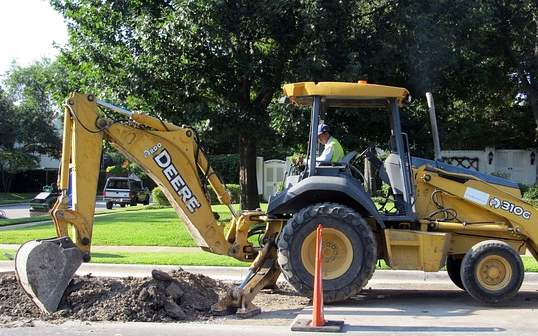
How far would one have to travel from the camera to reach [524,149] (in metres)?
32.1

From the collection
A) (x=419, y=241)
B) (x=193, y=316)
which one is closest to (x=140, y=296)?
(x=193, y=316)

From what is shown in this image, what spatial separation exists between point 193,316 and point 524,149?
29.4 metres

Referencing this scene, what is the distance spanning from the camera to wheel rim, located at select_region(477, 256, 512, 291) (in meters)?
7.49

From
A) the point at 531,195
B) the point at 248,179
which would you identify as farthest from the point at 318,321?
the point at 531,195

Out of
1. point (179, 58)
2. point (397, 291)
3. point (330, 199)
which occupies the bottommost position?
point (397, 291)

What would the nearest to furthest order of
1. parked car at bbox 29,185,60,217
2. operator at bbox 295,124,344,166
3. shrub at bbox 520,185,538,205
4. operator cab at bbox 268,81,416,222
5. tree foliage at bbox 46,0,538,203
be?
operator cab at bbox 268,81,416,222 < operator at bbox 295,124,344,166 < tree foliage at bbox 46,0,538,203 < shrub at bbox 520,185,538,205 < parked car at bbox 29,185,60,217

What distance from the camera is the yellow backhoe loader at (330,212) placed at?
24.0ft

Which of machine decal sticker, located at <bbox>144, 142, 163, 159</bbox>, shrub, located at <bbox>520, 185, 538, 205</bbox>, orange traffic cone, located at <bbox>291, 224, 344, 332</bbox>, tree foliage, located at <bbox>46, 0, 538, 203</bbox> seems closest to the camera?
orange traffic cone, located at <bbox>291, 224, 344, 332</bbox>

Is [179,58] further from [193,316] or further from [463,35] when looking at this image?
[193,316]

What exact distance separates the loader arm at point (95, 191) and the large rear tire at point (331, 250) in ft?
1.69

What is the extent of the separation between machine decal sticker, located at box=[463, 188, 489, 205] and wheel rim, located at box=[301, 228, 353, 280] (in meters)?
1.84

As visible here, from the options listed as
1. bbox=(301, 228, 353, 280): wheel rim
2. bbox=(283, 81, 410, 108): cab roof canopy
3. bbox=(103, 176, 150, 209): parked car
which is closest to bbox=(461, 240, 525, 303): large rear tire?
bbox=(301, 228, 353, 280): wheel rim

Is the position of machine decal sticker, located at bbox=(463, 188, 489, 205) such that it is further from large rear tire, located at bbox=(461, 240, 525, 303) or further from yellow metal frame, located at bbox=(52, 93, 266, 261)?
yellow metal frame, located at bbox=(52, 93, 266, 261)

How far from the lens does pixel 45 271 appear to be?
675 centimetres
